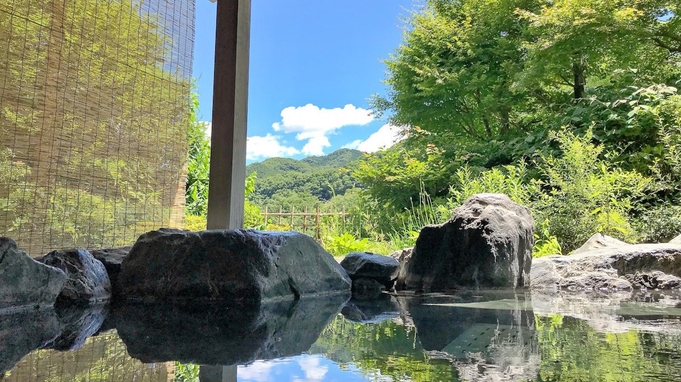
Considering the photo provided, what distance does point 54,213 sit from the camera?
2.64 m

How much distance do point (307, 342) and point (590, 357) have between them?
0.71 metres

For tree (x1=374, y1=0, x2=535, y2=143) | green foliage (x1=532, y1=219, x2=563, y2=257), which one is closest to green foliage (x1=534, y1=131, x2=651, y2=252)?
green foliage (x1=532, y1=219, x2=563, y2=257)

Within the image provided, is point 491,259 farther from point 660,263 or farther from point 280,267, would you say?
point 280,267

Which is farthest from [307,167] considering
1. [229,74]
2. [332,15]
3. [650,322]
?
[650,322]

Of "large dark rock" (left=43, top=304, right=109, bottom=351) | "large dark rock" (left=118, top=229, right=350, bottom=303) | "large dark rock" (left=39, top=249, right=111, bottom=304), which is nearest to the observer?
"large dark rock" (left=43, top=304, right=109, bottom=351)

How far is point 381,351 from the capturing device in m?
1.19

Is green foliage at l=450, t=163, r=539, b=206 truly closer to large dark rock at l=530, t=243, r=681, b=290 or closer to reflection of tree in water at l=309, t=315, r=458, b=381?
large dark rock at l=530, t=243, r=681, b=290

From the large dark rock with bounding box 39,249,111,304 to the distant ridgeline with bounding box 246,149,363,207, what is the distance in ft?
23.1

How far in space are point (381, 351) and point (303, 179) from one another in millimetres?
11468

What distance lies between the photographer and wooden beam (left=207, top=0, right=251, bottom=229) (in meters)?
2.71

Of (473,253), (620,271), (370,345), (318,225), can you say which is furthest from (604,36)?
(370,345)

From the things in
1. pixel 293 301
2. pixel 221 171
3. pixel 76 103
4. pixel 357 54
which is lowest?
pixel 293 301

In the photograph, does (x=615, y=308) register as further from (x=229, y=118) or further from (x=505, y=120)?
(x=505, y=120)

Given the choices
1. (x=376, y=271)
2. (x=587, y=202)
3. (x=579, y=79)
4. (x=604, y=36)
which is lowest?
(x=376, y=271)
